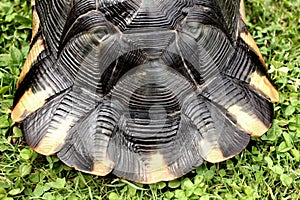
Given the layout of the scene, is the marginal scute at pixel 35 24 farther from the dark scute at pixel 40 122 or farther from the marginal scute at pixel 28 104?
the dark scute at pixel 40 122

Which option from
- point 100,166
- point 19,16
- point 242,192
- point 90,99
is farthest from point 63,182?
point 19,16

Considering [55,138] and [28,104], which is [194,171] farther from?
[28,104]

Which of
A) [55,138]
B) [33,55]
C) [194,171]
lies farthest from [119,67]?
[194,171]

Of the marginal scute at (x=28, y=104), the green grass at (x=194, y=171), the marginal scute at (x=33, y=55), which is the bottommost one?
the green grass at (x=194, y=171)

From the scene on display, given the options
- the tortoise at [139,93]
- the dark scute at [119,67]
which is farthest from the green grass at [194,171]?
the dark scute at [119,67]

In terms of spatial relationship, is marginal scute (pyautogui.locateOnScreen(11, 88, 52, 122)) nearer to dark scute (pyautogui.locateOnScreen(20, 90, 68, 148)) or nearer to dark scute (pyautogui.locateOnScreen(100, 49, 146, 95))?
dark scute (pyautogui.locateOnScreen(20, 90, 68, 148))

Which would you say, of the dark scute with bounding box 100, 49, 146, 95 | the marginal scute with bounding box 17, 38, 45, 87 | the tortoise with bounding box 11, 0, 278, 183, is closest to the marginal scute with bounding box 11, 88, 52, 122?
the tortoise with bounding box 11, 0, 278, 183
